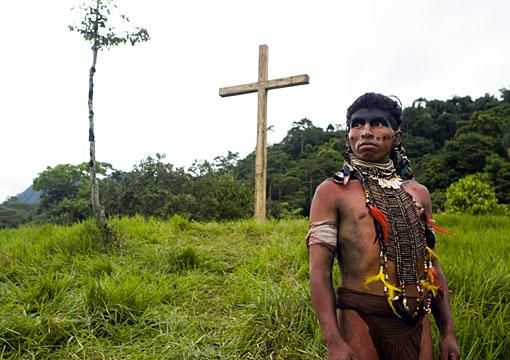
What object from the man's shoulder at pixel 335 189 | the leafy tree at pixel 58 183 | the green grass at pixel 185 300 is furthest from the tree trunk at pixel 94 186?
the leafy tree at pixel 58 183

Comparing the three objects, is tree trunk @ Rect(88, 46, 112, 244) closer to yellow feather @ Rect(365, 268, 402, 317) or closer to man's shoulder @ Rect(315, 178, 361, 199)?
man's shoulder @ Rect(315, 178, 361, 199)

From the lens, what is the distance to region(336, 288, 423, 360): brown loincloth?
1.48 metres

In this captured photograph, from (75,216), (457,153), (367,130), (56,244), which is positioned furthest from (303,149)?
(367,130)

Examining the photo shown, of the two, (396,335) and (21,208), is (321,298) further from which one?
(21,208)

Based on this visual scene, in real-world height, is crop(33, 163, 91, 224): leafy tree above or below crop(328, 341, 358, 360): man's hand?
below

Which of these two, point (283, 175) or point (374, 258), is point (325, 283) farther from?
point (283, 175)

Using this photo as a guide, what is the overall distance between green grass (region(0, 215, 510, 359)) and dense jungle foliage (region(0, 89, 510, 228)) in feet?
26.1

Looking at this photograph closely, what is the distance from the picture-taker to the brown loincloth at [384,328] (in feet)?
4.86

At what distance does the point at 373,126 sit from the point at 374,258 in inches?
20.9

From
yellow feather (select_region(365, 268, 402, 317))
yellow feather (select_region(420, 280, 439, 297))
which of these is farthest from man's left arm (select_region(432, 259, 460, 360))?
yellow feather (select_region(365, 268, 402, 317))

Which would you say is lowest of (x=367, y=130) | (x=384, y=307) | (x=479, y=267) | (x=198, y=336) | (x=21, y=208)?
(x=21, y=208)

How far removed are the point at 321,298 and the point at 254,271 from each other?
2.80 m

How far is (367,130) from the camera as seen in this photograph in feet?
5.48

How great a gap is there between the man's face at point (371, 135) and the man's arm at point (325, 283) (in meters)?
0.20
